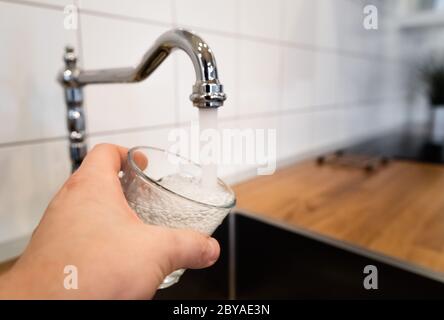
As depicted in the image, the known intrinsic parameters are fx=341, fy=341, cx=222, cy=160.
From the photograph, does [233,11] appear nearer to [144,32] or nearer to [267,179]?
[144,32]

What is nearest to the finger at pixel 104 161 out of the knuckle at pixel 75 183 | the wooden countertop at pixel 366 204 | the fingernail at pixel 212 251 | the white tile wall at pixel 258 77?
the knuckle at pixel 75 183

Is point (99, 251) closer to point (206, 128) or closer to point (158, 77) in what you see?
point (206, 128)

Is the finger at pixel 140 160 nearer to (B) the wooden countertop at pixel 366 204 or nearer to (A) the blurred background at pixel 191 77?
(A) the blurred background at pixel 191 77

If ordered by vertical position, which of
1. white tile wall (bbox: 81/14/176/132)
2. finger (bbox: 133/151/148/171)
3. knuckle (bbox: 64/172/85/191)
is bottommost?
knuckle (bbox: 64/172/85/191)

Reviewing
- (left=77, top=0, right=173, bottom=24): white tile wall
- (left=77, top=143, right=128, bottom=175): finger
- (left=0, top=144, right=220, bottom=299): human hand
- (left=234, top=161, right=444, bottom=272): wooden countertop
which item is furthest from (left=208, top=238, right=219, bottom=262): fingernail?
(left=77, top=0, right=173, bottom=24): white tile wall

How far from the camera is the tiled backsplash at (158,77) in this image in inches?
19.1

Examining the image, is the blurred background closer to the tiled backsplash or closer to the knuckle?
the tiled backsplash

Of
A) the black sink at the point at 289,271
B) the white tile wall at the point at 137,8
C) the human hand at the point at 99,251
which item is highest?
the white tile wall at the point at 137,8

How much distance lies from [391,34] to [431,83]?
29 cm

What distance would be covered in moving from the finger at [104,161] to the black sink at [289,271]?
0.63ft

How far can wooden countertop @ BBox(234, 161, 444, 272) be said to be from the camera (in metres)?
0.53

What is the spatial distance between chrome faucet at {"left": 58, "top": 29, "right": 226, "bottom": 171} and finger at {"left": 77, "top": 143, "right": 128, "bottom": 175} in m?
0.10

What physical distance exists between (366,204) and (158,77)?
0.48 metres

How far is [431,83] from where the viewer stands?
4.81ft
